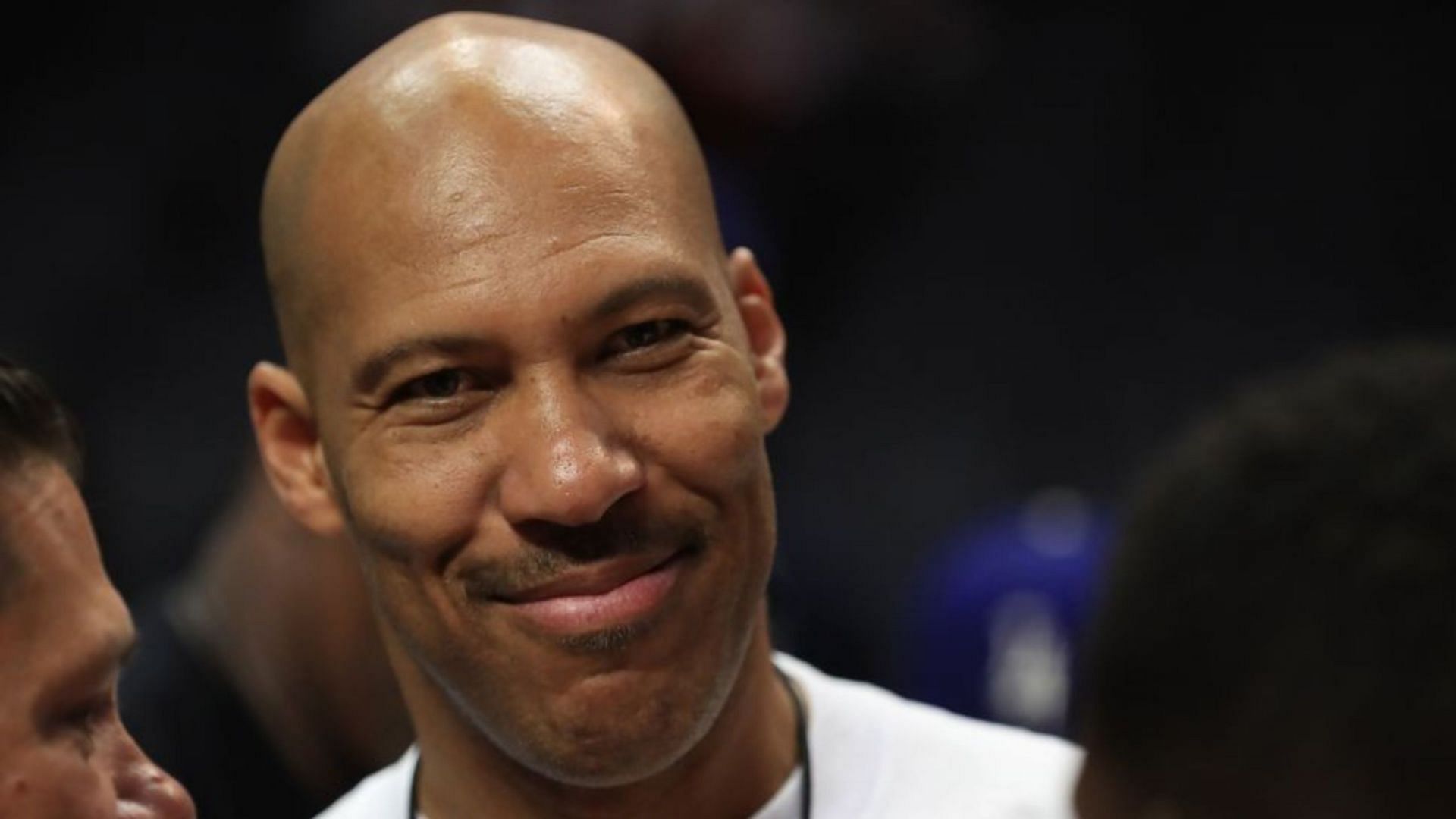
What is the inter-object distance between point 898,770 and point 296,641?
62.2 inches

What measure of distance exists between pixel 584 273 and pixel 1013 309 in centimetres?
299

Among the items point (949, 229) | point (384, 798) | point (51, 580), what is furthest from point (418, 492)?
point (949, 229)

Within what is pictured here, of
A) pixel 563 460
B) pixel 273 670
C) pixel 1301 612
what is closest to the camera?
pixel 1301 612

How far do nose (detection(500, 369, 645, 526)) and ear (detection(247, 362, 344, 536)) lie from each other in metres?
0.30

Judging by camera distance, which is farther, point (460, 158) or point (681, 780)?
point (681, 780)

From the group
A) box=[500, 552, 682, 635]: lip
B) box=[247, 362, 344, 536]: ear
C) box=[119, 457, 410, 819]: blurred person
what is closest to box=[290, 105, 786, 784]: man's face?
box=[500, 552, 682, 635]: lip

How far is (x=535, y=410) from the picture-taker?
7.36 feet

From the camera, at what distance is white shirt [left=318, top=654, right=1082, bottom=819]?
2524mm

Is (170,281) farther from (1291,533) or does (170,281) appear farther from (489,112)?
(1291,533)

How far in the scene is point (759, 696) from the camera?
8.21 feet

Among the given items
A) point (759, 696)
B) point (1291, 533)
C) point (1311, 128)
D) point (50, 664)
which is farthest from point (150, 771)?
point (1311, 128)

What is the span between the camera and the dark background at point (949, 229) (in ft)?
16.5

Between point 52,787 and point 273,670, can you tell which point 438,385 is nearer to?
point 52,787

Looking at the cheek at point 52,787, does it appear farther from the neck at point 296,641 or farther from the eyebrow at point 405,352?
the neck at point 296,641
